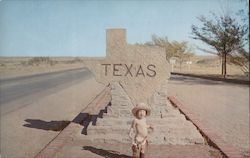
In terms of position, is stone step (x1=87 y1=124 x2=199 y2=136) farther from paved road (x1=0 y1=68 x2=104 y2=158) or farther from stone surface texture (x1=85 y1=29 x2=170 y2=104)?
paved road (x1=0 y1=68 x2=104 y2=158)

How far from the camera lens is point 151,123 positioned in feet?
25.5

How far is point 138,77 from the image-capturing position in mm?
7891

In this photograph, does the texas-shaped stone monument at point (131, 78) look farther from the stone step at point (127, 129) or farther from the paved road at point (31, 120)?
the paved road at point (31, 120)

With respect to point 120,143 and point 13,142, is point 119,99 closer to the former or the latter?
point 120,143

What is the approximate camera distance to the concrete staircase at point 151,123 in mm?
7262

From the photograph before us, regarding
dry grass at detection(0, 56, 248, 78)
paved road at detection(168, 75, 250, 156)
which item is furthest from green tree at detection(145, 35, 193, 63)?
paved road at detection(168, 75, 250, 156)

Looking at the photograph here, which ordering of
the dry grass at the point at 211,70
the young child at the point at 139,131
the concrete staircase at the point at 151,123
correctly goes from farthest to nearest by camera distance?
1. the dry grass at the point at 211,70
2. the concrete staircase at the point at 151,123
3. the young child at the point at 139,131

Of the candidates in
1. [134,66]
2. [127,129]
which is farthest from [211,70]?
[127,129]

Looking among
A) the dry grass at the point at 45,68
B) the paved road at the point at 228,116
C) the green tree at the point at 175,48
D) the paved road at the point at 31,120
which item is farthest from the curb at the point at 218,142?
the green tree at the point at 175,48

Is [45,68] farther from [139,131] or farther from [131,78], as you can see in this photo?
[139,131]

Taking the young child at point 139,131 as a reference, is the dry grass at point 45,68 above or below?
below

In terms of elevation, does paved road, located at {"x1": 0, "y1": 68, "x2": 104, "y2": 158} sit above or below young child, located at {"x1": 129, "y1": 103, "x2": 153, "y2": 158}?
below

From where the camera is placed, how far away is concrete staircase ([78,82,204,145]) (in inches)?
286

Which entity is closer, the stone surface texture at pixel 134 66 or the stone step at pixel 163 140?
the stone step at pixel 163 140
